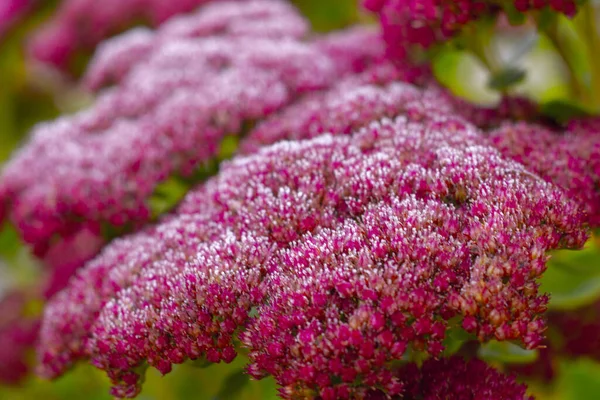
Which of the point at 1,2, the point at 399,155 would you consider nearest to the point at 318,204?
the point at 399,155

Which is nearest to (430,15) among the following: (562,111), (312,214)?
(562,111)

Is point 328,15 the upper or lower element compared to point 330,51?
lower

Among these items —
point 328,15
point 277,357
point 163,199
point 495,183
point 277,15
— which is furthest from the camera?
point 328,15

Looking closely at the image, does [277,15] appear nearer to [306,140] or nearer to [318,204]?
[306,140]

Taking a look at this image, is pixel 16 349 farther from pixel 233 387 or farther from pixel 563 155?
pixel 563 155

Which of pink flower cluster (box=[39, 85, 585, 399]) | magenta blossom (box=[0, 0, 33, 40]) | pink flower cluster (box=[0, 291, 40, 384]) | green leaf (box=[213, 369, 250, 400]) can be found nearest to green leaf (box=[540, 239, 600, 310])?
pink flower cluster (box=[39, 85, 585, 399])

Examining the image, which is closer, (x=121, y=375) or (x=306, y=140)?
(x=121, y=375)
